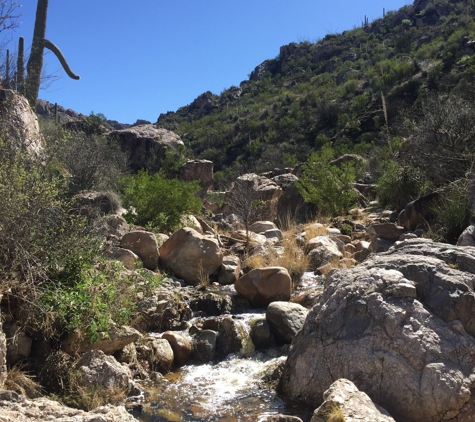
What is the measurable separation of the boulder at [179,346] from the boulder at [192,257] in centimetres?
261

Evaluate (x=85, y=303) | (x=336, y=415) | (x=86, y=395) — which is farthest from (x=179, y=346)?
(x=336, y=415)

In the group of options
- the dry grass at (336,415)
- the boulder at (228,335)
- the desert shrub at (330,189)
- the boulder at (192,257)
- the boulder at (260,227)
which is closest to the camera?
the dry grass at (336,415)

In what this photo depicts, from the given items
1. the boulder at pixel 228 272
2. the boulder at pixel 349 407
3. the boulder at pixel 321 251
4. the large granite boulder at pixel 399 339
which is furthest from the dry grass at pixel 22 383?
the boulder at pixel 321 251

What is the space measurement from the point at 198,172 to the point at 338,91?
70.6 feet

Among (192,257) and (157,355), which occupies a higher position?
(192,257)

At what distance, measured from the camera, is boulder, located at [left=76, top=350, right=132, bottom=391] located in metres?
4.72

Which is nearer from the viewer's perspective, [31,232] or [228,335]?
[31,232]

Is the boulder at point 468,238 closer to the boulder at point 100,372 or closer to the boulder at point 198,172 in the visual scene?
the boulder at point 100,372

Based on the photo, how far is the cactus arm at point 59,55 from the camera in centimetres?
1052

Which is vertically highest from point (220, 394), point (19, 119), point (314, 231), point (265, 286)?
point (19, 119)

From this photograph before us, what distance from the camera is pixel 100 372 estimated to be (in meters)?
4.82

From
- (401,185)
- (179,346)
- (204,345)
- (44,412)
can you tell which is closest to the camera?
(44,412)

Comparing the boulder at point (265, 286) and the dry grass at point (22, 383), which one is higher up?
the boulder at point (265, 286)

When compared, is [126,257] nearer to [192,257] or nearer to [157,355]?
[192,257]
